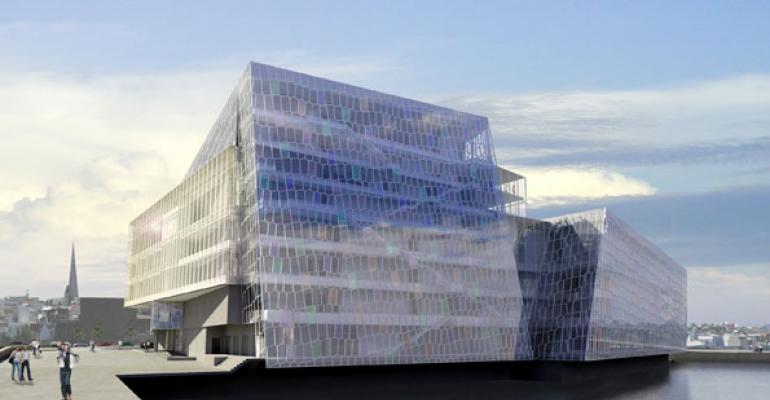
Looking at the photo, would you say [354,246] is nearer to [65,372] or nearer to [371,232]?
[371,232]

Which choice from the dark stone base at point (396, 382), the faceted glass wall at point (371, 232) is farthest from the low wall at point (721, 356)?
the faceted glass wall at point (371, 232)

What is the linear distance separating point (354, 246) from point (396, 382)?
33.7 ft

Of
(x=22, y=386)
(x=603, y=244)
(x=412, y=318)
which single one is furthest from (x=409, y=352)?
(x=22, y=386)

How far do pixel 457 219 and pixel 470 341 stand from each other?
369 inches

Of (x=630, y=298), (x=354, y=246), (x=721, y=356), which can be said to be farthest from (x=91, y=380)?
(x=721, y=356)

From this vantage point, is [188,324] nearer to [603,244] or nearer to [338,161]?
[338,161]

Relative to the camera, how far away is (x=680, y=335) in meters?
106

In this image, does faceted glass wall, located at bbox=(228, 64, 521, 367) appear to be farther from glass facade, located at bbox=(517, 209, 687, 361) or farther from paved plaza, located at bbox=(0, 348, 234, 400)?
paved plaza, located at bbox=(0, 348, 234, 400)

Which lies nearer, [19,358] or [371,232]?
[19,358]

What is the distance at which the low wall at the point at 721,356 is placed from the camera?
113375 mm

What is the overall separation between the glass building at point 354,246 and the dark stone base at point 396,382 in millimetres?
1765

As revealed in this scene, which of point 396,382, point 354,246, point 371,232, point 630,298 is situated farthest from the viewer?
point 630,298

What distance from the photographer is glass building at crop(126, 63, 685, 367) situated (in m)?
52.2

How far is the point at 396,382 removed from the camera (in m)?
56.8
